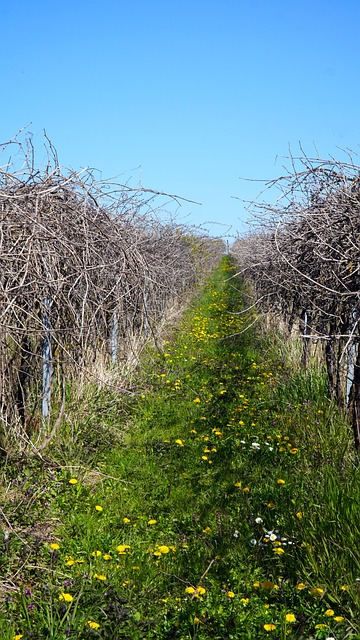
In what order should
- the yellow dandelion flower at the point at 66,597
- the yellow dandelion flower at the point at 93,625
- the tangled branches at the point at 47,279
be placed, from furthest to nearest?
the tangled branches at the point at 47,279
the yellow dandelion flower at the point at 66,597
the yellow dandelion flower at the point at 93,625

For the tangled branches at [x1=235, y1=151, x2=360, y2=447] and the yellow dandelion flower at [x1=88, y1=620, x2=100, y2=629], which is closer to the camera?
the yellow dandelion flower at [x1=88, y1=620, x2=100, y2=629]

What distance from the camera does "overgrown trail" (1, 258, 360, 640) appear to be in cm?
326

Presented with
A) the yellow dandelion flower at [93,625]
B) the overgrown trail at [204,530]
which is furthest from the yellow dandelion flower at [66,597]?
the yellow dandelion flower at [93,625]

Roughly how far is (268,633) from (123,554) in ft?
4.02

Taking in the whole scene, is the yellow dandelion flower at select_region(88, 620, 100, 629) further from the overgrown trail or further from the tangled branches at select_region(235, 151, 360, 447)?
the tangled branches at select_region(235, 151, 360, 447)

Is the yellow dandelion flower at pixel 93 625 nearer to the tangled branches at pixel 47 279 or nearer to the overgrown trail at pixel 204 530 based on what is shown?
the overgrown trail at pixel 204 530

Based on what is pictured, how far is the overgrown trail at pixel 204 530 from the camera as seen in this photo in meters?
3.26

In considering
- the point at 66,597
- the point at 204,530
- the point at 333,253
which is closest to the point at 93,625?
the point at 66,597

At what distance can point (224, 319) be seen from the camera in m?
15.6

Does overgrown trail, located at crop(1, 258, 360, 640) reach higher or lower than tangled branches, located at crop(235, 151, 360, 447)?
lower

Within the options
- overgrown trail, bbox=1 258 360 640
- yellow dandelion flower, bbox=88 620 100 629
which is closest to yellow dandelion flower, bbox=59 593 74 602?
overgrown trail, bbox=1 258 360 640

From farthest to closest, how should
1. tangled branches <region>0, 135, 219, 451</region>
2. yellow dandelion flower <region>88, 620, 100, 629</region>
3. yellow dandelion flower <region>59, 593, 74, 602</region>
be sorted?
tangled branches <region>0, 135, 219, 451</region>
yellow dandelion flower <region>59, 593, 74, 602</region>
yellow dandelion flower <region>88, 620, 100, 629</region>

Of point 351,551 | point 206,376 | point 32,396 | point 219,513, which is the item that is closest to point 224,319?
point 206,376

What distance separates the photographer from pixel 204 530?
14.5 feet
